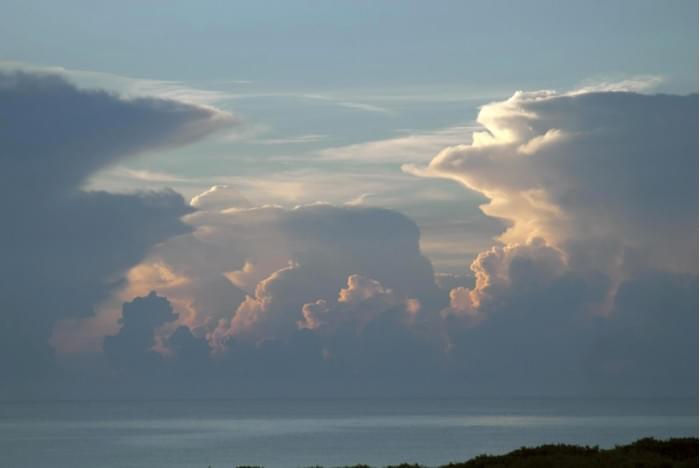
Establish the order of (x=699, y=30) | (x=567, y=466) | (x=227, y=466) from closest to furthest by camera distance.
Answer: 1. (x=699, y=30)
2. (x=567, y=466)
3. (x=227, y=466)

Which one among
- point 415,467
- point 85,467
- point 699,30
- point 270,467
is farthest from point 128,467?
point 699,30

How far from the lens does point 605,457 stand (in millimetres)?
46562

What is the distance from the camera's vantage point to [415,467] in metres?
50.8

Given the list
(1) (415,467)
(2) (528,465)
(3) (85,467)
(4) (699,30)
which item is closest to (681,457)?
(2) (528,465)

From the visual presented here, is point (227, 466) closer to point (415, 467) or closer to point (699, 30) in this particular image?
point (415, 467)

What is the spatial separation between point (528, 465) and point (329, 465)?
15457cm

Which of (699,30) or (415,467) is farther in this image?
(415,467)

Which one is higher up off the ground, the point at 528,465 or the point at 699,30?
the point at 699,30

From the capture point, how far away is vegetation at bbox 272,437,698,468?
4597cm

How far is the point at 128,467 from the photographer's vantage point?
7746 inches

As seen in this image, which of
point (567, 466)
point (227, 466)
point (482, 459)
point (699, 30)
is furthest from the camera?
point (227, 466)

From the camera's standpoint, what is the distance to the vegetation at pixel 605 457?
1810 inches

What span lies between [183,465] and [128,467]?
9.19 m

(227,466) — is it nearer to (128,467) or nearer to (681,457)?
(128,467)
